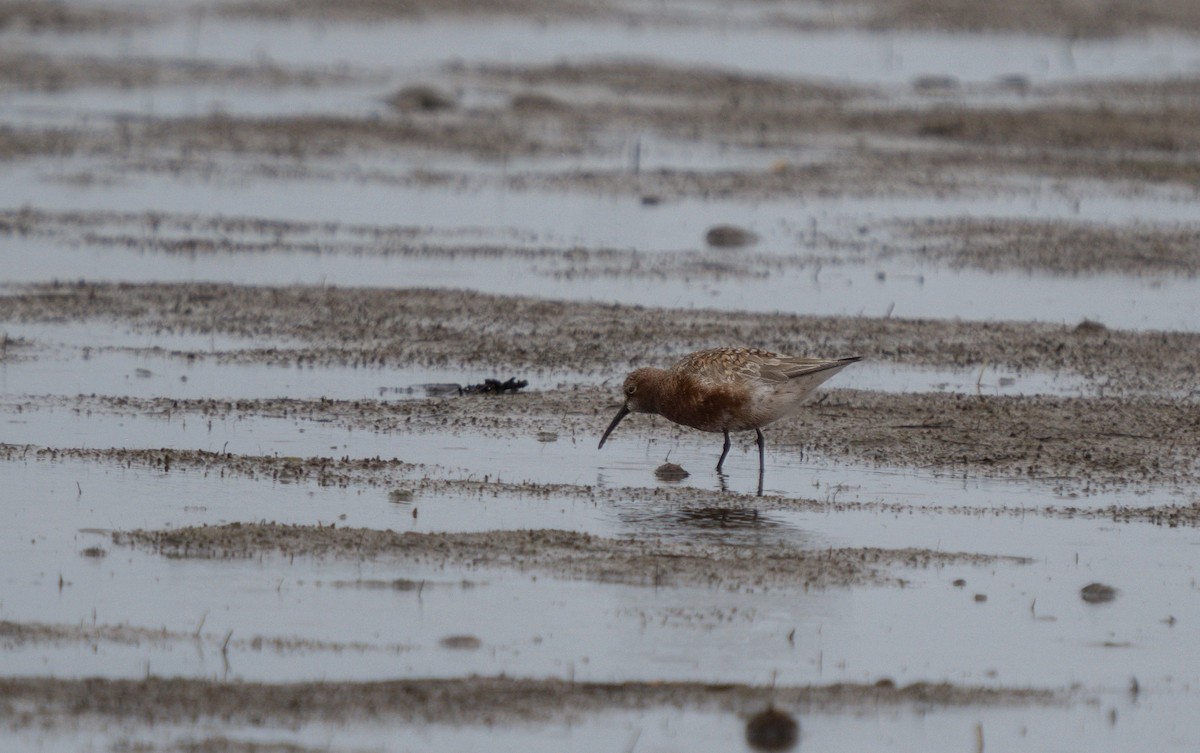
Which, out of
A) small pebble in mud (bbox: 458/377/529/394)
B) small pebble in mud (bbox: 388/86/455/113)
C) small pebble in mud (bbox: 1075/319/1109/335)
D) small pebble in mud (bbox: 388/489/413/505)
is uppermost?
small pebble in mud (bbox: 388/86/455/113)

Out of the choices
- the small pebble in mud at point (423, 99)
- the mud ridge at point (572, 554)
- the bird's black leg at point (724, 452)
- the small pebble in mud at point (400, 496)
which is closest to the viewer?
the mud ridge at point (572, 554)

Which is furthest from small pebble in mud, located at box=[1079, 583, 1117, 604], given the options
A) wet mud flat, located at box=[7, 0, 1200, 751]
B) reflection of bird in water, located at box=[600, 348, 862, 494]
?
reflection of bird in water, located at box=[600, 348, 862, 494]

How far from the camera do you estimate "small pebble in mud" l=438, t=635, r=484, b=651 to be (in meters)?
6.84

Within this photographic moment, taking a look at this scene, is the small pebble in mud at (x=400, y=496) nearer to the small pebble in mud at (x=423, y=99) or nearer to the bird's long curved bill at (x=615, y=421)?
the bird's long curved bill at (x=615, y=421)

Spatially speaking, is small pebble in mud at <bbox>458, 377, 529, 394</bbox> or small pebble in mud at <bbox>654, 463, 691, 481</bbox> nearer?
small pebble in mud at <bbox>654, 463, 691, 481</bbox>

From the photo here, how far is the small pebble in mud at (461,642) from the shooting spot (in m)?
6.84

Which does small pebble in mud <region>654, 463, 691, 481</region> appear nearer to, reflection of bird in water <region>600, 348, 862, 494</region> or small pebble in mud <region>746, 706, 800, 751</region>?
reflection of bird in water <region>600, 348, 862, 494</region>

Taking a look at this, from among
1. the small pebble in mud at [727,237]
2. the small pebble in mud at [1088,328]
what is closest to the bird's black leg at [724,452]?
the small pebble in mud at [1088,328]

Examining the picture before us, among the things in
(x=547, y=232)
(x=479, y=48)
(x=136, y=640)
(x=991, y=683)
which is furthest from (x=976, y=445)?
(x=479, y=48)

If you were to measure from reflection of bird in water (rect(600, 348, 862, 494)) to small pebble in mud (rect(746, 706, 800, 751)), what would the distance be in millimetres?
3312

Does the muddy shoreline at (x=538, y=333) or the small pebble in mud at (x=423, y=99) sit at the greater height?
the small pebble in mud at (x=423, y=99)

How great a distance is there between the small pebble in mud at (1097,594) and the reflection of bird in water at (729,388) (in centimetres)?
213

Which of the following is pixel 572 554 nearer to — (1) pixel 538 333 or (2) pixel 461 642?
(2) pixel 461 642

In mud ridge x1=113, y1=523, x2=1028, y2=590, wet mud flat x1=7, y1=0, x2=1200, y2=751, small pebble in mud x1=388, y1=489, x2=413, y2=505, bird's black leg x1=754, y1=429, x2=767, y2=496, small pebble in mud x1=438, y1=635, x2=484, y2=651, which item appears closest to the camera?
wet mud flat x1=7, y1=0, x2=1200, y2=751
